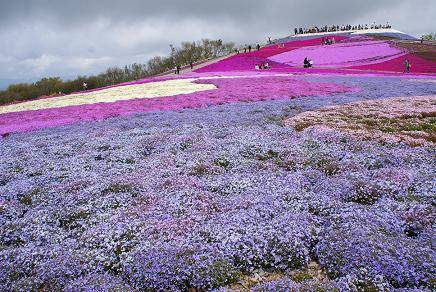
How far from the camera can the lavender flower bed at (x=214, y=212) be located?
700cm

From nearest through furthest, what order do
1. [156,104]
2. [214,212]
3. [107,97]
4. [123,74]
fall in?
[214,212] → [156,104] → [107,97] → [123,74]

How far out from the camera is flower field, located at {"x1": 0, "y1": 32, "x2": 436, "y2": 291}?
6.95m

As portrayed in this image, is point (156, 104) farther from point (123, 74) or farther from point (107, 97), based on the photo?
point (123, 74)

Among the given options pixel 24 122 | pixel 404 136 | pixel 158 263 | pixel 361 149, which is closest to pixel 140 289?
pixel 158 263

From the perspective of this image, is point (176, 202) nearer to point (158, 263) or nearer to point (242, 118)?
point (158, 263)

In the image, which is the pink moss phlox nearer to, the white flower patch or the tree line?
the white flower patch

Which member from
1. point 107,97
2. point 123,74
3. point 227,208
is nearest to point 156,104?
point 107,97

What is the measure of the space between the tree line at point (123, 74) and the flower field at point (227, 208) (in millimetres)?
85111

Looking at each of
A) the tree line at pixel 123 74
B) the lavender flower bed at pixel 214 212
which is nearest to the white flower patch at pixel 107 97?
the lavender flower bed at pixel 214 212

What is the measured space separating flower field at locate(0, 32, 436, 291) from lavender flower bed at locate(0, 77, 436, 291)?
0.12 feet

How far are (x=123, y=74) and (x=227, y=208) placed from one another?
4882 inches

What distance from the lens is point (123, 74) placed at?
413 ft

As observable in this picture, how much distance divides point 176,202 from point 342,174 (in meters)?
5.29

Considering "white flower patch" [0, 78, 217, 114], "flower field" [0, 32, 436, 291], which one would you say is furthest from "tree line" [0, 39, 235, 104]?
"flower field" [0, 32, 436, 291]
